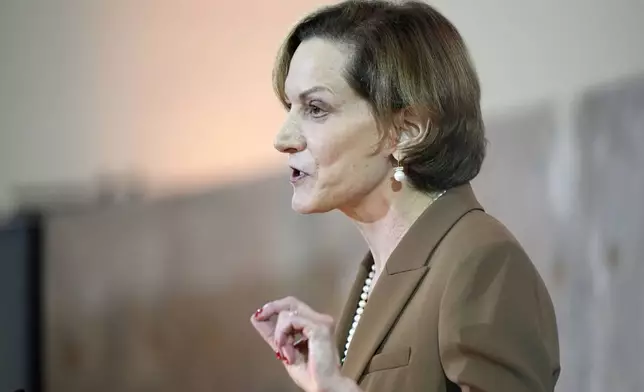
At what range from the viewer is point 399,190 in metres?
0.97

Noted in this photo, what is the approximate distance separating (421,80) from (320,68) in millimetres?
117

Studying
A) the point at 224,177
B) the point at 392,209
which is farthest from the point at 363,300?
the point at 224,177

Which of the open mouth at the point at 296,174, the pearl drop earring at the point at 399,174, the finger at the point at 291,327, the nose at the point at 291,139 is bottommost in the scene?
the finger at the point at 291,327

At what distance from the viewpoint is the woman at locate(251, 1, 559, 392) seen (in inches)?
32.8

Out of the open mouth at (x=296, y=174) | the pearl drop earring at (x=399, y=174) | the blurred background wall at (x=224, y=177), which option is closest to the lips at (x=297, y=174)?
the open mouth at (x=296, y=174)

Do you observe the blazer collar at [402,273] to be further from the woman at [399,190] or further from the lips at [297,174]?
the lips at [297,174]

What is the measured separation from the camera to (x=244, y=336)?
171cm

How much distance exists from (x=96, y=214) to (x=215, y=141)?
331 mm

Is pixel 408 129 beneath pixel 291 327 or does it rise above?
above

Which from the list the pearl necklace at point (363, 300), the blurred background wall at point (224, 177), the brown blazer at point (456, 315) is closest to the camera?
the brown blazer at point (456, 315)

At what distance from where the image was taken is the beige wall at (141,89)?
1.71 meters

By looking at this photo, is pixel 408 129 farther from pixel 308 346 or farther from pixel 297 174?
pixel 308 346

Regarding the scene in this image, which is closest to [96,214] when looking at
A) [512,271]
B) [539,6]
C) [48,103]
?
[48,103]

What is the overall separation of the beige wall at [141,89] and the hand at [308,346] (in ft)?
2.58
